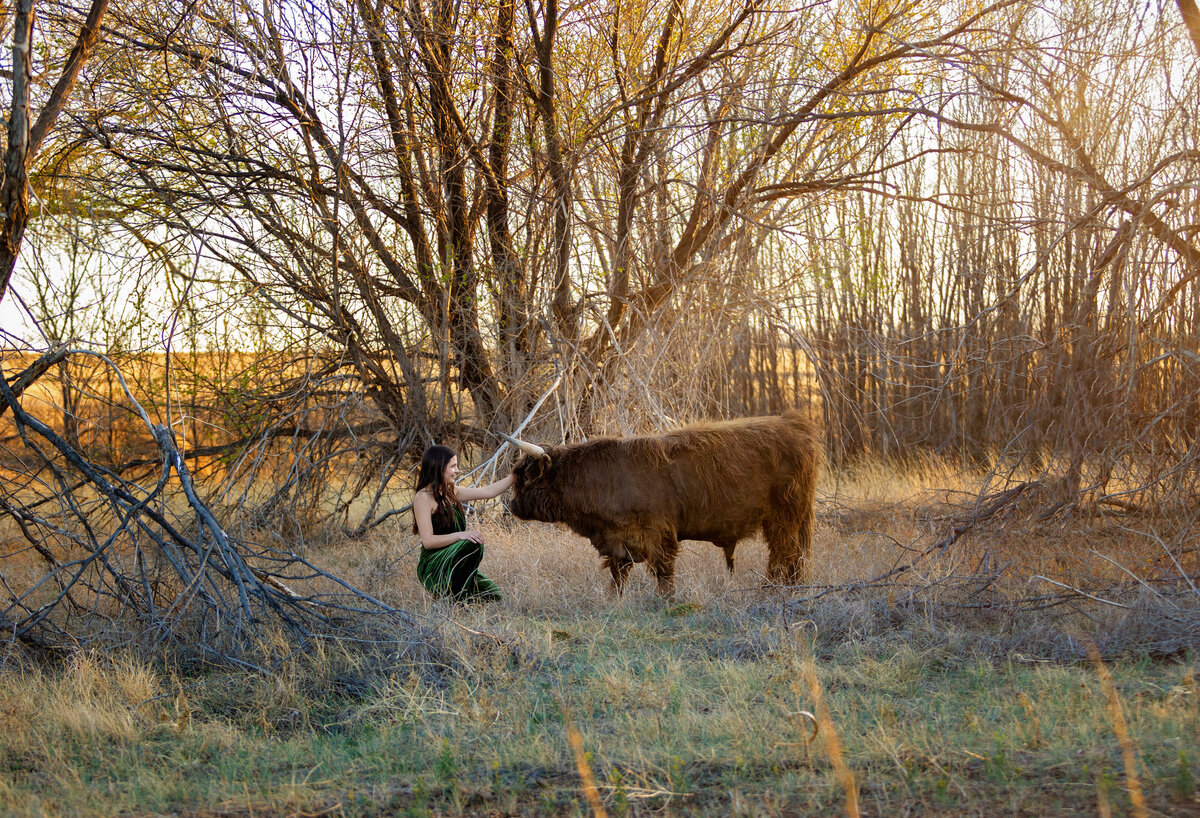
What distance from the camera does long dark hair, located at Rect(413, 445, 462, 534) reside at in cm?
645

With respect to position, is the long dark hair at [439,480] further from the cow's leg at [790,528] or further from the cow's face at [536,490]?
the cow's leg at [790,528]

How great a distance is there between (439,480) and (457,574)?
0.68 metres

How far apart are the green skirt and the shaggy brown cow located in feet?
2.08

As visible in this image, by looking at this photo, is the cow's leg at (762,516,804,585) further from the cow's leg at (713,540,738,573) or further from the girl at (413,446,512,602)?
the girl at (413,446,512,602)

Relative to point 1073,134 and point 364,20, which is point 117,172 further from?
point 1073,134

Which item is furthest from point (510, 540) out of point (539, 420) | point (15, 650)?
point (15, 650)

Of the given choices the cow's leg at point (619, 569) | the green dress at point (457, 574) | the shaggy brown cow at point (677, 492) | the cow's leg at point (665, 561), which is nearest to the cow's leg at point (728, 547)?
the shaggy brown cow at point (677, 492)

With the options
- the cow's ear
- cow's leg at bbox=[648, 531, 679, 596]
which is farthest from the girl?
cow's leg at bbox=[648, 531, 679, 596]

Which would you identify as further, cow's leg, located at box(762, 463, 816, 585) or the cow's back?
cow's leg, located at box(762, 463, 816, 585)

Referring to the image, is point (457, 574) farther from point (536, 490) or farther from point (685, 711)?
point (685, 711)

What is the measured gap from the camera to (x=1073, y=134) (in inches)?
247

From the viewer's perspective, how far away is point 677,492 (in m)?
6.59

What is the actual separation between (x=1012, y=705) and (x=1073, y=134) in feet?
13.7

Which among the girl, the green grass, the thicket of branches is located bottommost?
the green grass
